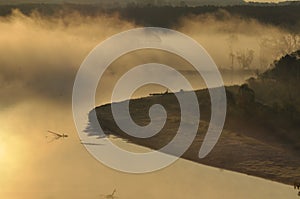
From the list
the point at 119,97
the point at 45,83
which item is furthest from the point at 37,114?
the point at 45,83

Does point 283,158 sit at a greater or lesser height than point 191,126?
lesser

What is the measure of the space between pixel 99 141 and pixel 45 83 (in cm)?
1497

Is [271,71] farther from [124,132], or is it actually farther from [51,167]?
[51,167]

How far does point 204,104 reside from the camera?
62.2 ft

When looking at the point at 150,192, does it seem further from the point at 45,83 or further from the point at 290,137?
the point at 45,83

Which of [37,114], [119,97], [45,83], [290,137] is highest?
[45,83]

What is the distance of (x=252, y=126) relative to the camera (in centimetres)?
1634

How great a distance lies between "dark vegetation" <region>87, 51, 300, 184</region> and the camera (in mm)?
13586

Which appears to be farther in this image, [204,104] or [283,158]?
[204,104]

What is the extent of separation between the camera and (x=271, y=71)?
2103 centimetres

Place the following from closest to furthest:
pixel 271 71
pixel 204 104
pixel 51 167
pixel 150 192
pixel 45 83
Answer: pixel 150 192
pixel 51 167
pixel 204 104
pixel 271 71
pixel 45 83

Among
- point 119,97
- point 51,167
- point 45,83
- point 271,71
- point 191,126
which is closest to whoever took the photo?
point 51,167

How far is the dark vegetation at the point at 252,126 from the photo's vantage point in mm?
13586

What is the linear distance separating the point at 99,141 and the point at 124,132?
1.16 m
